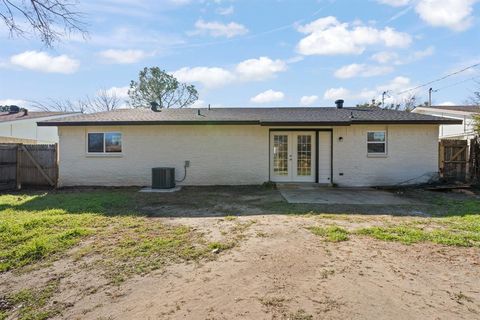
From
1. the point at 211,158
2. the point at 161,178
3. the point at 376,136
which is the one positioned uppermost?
the point at 376,136

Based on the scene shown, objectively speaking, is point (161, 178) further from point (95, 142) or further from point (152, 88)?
point (152, 88)

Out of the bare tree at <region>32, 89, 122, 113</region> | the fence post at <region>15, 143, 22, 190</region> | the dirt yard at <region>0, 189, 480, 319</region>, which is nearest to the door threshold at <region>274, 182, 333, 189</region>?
the dirt yard at <region>0, 189, 480, 319</region>

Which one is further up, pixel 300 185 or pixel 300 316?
pixel 300 185

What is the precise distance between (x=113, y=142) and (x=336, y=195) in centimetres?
871

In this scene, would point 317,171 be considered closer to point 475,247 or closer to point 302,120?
point 302,120

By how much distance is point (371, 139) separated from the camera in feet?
39.1

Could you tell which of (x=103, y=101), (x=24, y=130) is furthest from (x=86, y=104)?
(x=24, y=130)

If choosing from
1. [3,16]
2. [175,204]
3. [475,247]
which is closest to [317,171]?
[175,204]

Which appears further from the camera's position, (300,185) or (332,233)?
(300,185)

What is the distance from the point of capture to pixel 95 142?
12.0 metres

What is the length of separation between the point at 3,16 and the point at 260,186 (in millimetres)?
8769

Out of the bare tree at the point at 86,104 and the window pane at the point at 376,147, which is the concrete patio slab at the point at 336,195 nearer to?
the window pane at the point at 376,147

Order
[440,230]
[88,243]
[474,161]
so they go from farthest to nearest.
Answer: [474,161] < [440,230] < [88,243]

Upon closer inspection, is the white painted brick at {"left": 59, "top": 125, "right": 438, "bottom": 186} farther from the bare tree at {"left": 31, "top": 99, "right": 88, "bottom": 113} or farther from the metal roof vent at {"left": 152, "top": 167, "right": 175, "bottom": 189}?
the bare tree at {"left": 31, "top": 99, "right": 88, "bottom": 113}
